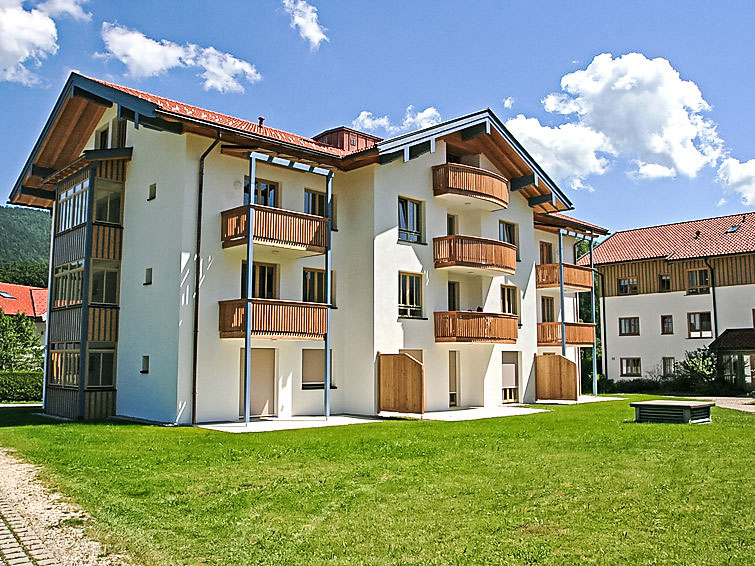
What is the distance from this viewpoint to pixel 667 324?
1631 inches

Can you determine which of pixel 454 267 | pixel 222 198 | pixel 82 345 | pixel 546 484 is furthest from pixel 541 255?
pixel 546 484

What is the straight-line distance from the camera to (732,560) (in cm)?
650

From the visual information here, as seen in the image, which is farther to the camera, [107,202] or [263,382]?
[107,202]

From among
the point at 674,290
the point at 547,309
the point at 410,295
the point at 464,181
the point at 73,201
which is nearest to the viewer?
the point at 73,201

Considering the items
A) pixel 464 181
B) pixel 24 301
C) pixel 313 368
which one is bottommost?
pixel 313 368

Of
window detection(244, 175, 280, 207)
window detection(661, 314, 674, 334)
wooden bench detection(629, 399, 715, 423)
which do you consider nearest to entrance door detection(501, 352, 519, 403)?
wooden bench detection(629, 399, 715, 423)

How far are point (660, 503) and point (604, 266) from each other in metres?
37.5

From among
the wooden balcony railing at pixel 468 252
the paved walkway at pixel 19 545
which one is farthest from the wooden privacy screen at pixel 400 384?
the paved walkway at pixel 19 545

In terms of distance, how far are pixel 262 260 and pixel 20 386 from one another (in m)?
16.1

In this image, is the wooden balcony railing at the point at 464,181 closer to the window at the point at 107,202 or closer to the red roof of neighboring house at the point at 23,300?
the window at the point at 107,202

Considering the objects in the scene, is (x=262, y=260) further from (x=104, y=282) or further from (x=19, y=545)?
(x=19, y=545)

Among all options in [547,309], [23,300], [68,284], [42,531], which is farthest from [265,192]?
[23,300]

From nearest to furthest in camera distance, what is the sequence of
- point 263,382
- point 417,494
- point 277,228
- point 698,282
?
point 417,494, point 277,228, point 263,382, point 698,282

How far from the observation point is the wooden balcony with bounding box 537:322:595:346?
3012cm
